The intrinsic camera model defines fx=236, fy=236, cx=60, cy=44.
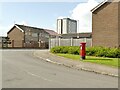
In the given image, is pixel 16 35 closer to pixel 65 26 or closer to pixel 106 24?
pixel 65 26

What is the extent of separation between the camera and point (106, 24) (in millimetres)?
28312

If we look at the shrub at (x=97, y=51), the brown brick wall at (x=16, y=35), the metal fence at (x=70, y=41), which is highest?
the brown brick wall at (x=16, y=35)

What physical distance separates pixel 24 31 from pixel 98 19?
38.1 m

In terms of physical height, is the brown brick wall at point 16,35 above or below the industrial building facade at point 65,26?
below

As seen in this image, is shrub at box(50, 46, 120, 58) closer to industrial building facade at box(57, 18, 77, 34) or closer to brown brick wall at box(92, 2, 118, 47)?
brown brick wall at box(92, 2, 118, 47)

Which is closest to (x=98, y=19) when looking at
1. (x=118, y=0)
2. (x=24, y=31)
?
(x=118, y=0)

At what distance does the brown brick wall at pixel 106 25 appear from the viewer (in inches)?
1082

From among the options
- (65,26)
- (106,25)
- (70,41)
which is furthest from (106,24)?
(65,26)

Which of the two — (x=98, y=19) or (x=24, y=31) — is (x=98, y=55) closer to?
(x=98, y=19)

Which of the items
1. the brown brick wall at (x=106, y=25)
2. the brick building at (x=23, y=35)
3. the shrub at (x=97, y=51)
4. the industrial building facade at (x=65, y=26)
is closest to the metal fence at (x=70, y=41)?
the brown brick wall at (x=106, y=25)

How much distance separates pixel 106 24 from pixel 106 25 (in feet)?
0.42

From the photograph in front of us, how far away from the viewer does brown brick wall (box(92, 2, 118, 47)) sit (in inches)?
1082

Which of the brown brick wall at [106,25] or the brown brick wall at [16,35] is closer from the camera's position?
the brown brick wall at [106,25]

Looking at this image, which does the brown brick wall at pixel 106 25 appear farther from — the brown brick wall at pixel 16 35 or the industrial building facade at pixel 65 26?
the industrial building facade at pixel 65 26
